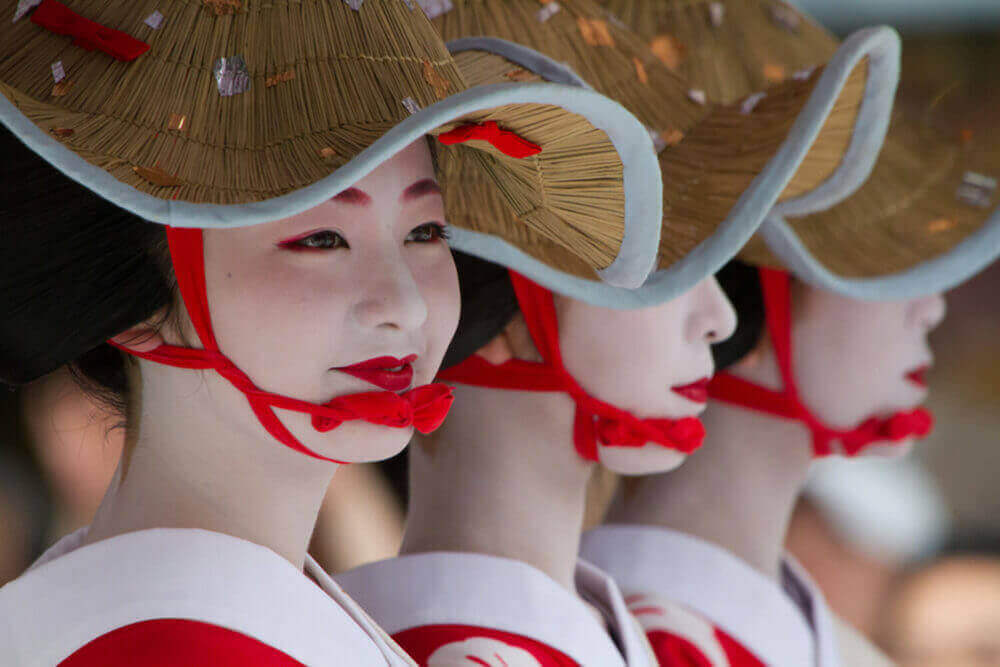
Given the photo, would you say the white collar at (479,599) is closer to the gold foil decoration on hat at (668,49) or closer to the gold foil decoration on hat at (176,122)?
the gold foil decoration on hat at (176,122)

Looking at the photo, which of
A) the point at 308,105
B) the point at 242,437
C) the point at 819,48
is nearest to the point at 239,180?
the point at 308,105

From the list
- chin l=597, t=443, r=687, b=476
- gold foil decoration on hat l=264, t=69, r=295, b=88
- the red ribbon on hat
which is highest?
the red ribbon on hat

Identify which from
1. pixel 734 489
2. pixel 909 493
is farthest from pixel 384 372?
pixel 909 493

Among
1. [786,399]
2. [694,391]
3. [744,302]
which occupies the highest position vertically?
[694,391]

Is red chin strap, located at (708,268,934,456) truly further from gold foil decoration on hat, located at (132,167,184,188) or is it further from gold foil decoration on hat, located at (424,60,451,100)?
gold foil decoration on hat, located at (132,167,184,188)

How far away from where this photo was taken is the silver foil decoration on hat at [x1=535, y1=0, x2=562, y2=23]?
1388 millimetres

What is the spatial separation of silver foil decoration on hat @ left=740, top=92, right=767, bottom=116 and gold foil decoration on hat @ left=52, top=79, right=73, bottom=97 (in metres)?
0.80

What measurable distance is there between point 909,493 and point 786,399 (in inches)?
111

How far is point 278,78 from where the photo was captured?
3.00 ft

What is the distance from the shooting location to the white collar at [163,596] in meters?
0.93

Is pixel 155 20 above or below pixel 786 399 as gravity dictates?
above

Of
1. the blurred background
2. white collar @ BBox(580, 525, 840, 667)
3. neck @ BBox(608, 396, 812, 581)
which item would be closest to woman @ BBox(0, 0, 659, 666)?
the blurred background

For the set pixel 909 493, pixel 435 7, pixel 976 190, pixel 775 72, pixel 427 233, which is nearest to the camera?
pixel 427 233

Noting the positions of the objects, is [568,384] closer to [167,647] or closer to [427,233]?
[427,233]
